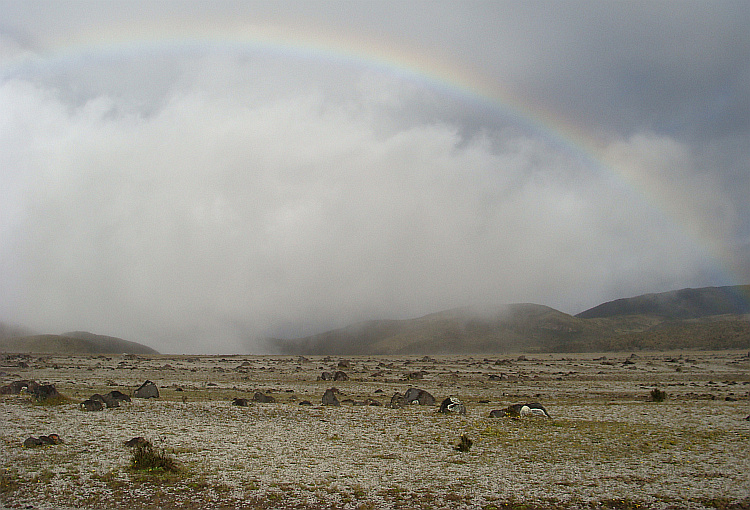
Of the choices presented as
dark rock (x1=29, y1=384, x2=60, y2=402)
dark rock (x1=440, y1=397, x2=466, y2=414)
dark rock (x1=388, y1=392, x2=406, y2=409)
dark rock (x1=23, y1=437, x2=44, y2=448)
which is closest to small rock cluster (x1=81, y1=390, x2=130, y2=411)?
dark rock (x1=29, y1=384, x2=60, y2=402)

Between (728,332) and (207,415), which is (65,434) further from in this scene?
(728,332)

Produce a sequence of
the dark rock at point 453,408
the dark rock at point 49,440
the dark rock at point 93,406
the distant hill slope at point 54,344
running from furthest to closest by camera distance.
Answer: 1. the distant hill slope at point 54,344
2. the dark rock at point 453,408
3. the dark rock at point 93,406
4. the dark rock at point 49,440

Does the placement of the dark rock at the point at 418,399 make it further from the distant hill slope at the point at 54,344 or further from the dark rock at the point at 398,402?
the distant hill slope at the point at 54,344

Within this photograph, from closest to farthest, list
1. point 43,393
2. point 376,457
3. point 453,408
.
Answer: point 376,457
point 453,408
point 43,393

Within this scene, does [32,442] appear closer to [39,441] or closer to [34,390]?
[39,441]

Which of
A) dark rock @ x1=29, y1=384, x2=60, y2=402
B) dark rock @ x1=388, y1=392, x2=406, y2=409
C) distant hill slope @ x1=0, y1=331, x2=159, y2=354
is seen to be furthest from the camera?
distant hill slope @ x1=0, y1=331, x2=159, y2=354

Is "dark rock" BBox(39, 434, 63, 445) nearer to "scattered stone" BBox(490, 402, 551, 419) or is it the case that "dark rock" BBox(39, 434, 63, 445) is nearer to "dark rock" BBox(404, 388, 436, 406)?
"scattered stone" BBox(490, 402, 551, 419)

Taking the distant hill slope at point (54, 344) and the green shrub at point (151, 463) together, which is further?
the distant hill slope at point (54, 344)

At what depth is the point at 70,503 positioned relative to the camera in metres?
12.7

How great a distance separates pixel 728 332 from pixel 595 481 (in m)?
193

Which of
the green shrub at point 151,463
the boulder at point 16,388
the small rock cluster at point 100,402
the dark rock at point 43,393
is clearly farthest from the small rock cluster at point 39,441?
the boulder at point 16,388

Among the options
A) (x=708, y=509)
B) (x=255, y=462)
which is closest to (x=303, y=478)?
(x=255, y=462)

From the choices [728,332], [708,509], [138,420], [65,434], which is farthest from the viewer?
[728,332]

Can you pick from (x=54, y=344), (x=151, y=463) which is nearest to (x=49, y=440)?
(x=151, y=463)
